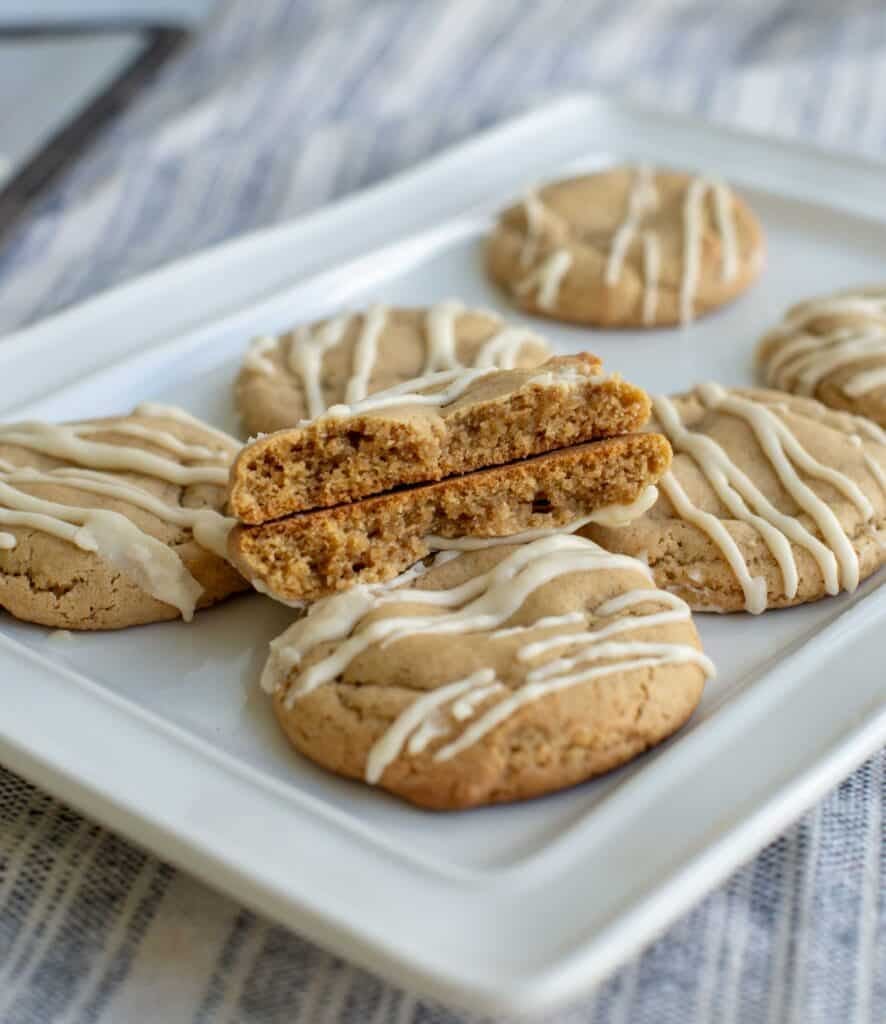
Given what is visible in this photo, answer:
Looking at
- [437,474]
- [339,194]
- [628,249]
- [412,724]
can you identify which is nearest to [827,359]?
[628,249]

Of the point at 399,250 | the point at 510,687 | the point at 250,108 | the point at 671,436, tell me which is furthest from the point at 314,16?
the point at 510,687

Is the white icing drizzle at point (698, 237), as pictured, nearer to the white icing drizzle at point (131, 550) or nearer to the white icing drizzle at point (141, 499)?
the white icing drizzle at point (141, 499)

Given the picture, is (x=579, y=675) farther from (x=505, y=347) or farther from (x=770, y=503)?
(x=505, y=347)

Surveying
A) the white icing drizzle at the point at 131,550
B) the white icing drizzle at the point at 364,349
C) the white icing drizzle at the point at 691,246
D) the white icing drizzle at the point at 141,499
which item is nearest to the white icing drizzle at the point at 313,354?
the white icing drizzle at the point at 364,349

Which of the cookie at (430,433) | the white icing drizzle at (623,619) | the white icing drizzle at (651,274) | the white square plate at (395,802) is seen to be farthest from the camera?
the white icing drizzle at (651,274)

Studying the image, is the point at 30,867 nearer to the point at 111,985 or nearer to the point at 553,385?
the point at 111,985

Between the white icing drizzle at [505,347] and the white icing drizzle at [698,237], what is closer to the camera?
the white icing drizzle at [505,347]
